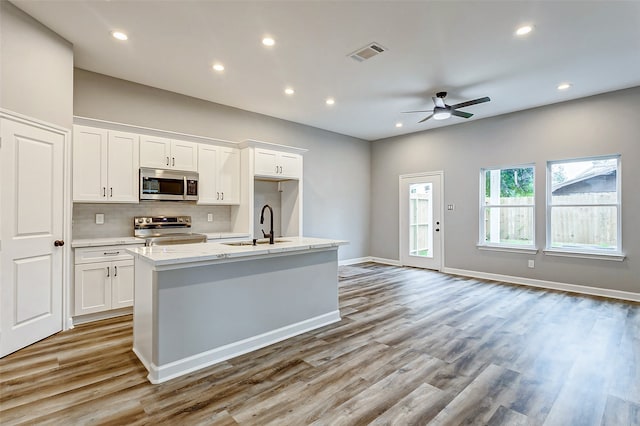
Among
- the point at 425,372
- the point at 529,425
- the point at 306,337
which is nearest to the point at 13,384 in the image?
the point at 306,337

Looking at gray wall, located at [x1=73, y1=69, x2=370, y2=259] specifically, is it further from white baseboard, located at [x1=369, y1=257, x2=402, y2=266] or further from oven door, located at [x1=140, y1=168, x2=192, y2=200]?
oven door, located at [x1=140, y1=168, x2=192, y2=200]

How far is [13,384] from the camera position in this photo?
2303 mm

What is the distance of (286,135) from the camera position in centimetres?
622

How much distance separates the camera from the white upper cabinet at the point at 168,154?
13.9ft

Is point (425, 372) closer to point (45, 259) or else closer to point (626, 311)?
point (626, 311)

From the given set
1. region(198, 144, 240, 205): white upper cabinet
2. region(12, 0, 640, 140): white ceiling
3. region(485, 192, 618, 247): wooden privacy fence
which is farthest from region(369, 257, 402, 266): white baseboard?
region(198, 144, 240, 205): white upper cabinet

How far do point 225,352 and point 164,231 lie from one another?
2.56 metres

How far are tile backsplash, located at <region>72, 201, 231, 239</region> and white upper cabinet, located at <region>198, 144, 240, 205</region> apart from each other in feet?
0.98

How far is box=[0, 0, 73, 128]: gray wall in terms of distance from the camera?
9.18ft

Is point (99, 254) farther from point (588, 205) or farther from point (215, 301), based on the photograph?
point (588, 205)

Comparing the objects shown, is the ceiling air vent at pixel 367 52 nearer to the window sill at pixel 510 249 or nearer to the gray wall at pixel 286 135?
the gray wall at pixel 286 135

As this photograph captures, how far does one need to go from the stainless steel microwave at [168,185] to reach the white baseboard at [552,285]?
514 centimetres

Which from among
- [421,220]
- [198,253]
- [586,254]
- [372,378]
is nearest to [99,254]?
[198,253]

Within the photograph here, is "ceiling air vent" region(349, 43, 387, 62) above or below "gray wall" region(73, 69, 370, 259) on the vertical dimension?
above
